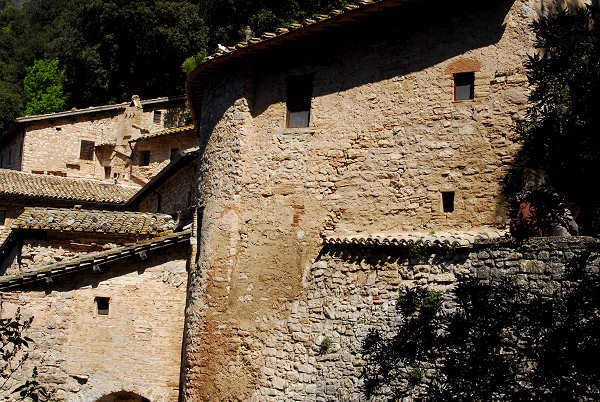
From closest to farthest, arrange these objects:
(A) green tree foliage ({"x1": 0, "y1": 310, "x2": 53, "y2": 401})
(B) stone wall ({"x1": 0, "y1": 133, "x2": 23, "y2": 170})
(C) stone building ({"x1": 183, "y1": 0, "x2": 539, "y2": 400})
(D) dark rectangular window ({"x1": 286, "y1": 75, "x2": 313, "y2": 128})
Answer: (A) green tree foliage ({"x1": 0, "y1": 310, "x2": 53, "y2": 401}) → (C) stone building ({"x1": 183, "y1": 0, "x2": 539, "y2": 400}) → (D) dark rectangular window ({"x1": 286, "y1": 75, "x2": 313, "y2": 128}) → (B) stone wall ({"x1": 0, "y1": 133, "x2": 23, "y2": 170})

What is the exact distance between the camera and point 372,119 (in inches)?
491

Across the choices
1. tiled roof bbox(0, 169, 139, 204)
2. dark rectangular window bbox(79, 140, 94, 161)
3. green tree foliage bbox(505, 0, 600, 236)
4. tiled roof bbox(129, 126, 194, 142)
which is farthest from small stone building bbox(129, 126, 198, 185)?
green tree foliage bbox(505, 0, 600, 236)

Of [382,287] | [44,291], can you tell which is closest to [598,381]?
[382,287]

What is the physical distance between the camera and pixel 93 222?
54.1 feet

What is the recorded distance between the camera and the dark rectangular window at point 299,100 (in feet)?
44.0

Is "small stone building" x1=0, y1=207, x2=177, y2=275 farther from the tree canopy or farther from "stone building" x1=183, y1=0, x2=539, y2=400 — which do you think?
the tree canopy

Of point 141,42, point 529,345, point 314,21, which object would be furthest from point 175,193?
point 141,42

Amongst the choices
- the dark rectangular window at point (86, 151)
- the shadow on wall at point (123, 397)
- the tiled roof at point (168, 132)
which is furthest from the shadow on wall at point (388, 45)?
the dark rectangular window at point (86, 151)

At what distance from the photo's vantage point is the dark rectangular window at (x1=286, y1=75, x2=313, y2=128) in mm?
13422

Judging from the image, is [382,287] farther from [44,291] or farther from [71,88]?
[71,88]

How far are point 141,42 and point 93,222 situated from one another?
22.0 metres

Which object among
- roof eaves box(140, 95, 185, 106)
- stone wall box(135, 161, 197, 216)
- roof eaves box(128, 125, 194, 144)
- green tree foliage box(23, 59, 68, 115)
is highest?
green tree foliage box(23, 59, 68, 115)

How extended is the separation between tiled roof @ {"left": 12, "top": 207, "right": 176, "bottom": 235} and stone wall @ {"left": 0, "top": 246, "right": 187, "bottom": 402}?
222 cm

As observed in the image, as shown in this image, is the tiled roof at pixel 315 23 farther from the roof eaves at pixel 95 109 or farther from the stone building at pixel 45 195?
the roof eaves at pixel 95 109
